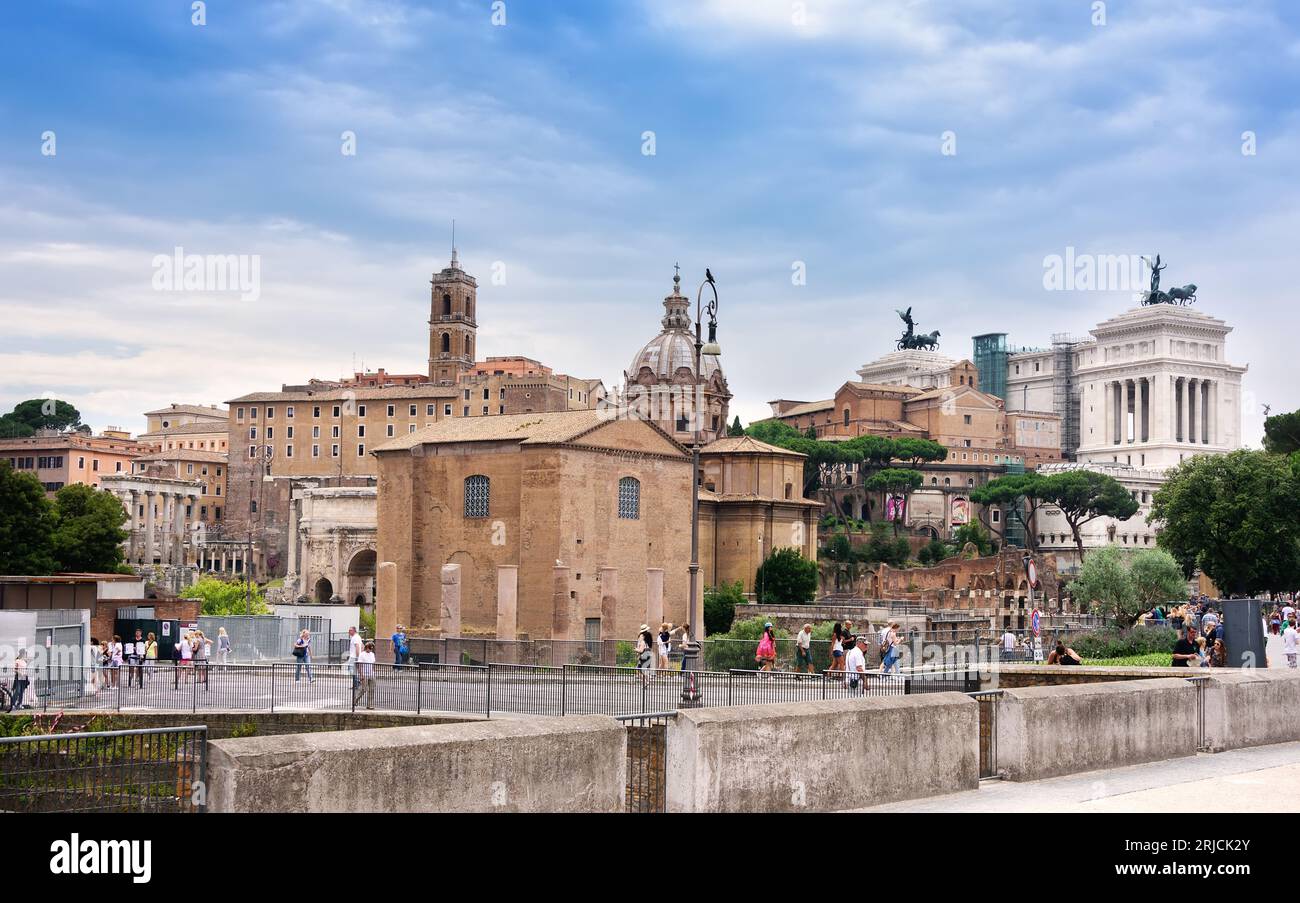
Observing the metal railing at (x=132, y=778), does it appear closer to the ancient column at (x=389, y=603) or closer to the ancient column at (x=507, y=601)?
the ancient column at (x=507, y=601)

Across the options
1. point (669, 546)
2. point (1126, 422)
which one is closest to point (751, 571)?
point (669, 546)

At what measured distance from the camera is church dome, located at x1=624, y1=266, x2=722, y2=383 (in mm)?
104375

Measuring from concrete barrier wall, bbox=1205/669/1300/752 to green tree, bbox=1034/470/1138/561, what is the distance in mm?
103827

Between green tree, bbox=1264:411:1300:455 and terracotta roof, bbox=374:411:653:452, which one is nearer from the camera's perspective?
terracotta roof, bbox=374:411:653:452

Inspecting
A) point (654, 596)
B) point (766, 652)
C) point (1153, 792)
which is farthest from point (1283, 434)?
point (1153, 792)

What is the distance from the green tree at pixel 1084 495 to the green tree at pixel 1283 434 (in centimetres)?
1531

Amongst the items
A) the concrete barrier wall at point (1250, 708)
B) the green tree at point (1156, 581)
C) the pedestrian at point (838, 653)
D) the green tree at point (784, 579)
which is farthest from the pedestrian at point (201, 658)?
the green tree at point (784, 579)

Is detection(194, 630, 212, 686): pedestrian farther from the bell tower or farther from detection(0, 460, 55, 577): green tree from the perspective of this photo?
the bell tower

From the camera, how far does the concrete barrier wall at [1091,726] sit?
1120 cm

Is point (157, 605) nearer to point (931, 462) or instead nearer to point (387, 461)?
point (387, 461)

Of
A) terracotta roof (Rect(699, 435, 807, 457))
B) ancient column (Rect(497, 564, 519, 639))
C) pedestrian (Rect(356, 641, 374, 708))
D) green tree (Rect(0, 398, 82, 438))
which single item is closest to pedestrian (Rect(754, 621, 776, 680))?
pedestrian (Rect(356, 641, 374, 708))

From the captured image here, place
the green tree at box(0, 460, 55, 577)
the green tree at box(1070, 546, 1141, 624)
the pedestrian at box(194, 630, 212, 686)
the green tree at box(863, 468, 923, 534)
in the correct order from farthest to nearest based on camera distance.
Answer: the green tree at box(863, 468, 923, 534)
the green tree at box(0, 460, 55, 577)
the green tree at box(1070, 546, 1141, 624)
the pedestrian at box(194, 630, 212, 686)

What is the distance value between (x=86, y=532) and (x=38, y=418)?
81.5 meters

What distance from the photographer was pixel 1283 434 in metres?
100
